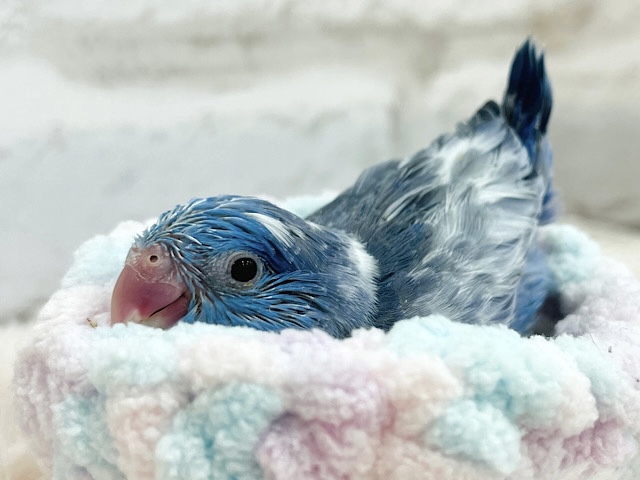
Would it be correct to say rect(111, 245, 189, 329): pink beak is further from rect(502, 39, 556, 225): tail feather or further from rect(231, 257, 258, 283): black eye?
rect(502, 39, 556, 225): tail feather

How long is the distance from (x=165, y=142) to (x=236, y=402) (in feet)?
2.36

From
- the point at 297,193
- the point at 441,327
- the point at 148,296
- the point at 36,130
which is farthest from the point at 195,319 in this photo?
the point at 297,193

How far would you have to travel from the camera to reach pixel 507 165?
0.69 metres

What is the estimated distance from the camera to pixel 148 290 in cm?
49

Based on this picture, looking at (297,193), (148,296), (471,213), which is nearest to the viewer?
(148,296)

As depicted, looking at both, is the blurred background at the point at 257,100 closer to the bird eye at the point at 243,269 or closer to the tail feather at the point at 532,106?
the tail feather at the point at 532,106

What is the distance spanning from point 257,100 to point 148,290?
26.8 inches

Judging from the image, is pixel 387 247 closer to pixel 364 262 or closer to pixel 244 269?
pixel 364 262

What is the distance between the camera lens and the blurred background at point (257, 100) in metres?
0.94

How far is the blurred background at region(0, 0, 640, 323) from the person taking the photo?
0.94m

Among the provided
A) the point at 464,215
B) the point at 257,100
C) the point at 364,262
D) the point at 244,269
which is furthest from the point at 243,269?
the point at 257,100

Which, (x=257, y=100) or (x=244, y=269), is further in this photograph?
(x=257, y=100)

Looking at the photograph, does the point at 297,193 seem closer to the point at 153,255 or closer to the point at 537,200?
the point at 537,200

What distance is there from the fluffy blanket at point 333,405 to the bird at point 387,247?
0.18 feet
